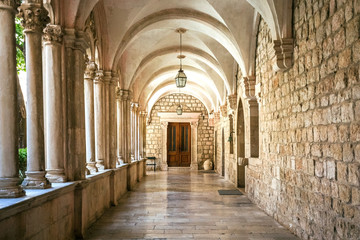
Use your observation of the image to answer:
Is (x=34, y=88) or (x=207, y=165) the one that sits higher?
(x=34, y=88)

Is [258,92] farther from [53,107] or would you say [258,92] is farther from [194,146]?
[194,146]

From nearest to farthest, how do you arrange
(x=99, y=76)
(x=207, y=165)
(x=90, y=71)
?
1. (x=90, y=71)
2. (x=99, y=76)
3. (x=207, y=165)

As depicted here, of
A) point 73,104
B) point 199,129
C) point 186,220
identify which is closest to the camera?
point 73,104

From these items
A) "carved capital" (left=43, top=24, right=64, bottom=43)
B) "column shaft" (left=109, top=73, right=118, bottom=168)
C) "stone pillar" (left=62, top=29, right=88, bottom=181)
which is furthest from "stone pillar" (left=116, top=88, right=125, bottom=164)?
"carved capital" (left=43, top=24, right=64, bottom=43)

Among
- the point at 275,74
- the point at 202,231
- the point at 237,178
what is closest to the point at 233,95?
the point at 237,178

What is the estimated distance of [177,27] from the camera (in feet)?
27.1

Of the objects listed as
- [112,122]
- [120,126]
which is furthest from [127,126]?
[112,122]

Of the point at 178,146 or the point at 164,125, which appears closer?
the point at 164,125

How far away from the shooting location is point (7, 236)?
2.44 metres

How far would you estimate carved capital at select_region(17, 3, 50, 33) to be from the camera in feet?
10.9

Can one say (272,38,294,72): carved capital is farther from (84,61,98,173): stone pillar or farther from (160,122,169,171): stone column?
(160,122,169,171): stone column

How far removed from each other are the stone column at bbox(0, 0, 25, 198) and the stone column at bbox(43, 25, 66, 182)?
3.77 ft

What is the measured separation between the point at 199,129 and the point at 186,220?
12.8 m

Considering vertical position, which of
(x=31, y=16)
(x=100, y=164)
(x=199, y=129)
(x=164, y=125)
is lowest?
(x=100, y=164)
